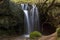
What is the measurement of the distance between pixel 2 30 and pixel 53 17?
7.25 feet

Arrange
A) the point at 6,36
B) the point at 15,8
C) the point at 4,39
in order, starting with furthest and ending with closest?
1. the point at 15,8
2. the point at 6,36
3. the point at 4,39

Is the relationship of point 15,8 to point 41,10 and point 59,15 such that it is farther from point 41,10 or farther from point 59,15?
point 59,15

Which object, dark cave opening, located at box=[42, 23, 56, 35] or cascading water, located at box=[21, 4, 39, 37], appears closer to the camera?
dark cave opening, located at box=[42, 23, 56, 35]

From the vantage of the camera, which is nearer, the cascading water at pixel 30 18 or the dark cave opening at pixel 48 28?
the dark cave opening at pixel 48 28

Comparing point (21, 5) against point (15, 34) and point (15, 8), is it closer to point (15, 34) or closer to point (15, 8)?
point (15, 8)

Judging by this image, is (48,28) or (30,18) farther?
(30,18)

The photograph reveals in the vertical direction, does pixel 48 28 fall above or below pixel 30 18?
below

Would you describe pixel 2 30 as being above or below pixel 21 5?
below

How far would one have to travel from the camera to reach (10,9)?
27.6 ft

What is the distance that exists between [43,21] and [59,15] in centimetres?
76

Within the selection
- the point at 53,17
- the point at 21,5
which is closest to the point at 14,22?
the point at 21,5

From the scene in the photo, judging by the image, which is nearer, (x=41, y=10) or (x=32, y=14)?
(x=41, y=10)

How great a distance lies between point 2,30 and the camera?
26.9 feet

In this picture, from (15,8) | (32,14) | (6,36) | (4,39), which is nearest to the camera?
(4,39)
